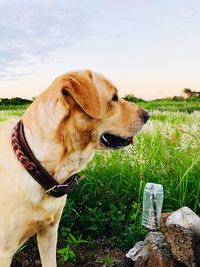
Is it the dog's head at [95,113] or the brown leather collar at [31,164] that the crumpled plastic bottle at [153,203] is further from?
the brown leather collar at [31,164]

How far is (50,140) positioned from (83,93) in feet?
1.18

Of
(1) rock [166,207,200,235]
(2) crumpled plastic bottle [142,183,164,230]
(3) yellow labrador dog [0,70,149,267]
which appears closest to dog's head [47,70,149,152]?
(3) yellow labrador dog [0,70,149,267]

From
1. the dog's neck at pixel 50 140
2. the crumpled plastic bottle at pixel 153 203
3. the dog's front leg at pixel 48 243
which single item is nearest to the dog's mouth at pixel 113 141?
the dog's neck at pixel 50 140

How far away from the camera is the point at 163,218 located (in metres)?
2.30

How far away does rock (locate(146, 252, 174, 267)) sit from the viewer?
2029mm

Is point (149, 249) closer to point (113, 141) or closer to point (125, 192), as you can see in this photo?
point (113, 141)

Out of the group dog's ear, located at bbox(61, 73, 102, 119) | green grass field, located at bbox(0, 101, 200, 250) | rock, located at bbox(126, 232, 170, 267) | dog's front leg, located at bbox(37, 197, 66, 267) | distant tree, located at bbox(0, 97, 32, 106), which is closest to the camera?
dog's ear, located at bbox(61, 73, 102, 119)

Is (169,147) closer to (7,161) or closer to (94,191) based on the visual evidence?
(94,191)

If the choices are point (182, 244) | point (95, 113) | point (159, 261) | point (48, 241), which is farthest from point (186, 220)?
point (48, 241)

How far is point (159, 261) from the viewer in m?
2.03

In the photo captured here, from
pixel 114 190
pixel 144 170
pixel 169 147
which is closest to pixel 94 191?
pixel 114 190

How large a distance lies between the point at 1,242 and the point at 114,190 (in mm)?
1482

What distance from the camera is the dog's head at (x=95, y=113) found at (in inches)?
69.7

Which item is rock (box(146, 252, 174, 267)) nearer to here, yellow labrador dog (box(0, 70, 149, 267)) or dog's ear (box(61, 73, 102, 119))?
yellow labrador dog (box(0, 70, 149, 267))
